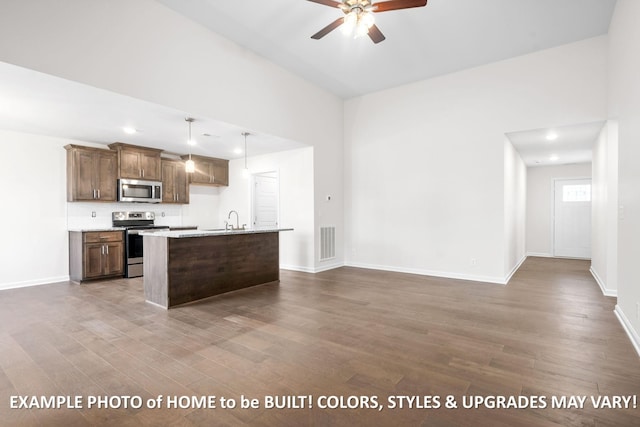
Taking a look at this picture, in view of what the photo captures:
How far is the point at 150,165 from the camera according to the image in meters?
6.39

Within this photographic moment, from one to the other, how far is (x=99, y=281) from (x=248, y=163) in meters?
3.73

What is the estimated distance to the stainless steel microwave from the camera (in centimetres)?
596

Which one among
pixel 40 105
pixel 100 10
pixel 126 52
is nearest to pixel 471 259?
pixel 126 52

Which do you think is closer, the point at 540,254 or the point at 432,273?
the point at 432,273

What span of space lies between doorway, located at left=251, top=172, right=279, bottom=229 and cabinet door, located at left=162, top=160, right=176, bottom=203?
5.58 feet

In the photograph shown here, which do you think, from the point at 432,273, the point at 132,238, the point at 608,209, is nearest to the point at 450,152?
the point at 432,273

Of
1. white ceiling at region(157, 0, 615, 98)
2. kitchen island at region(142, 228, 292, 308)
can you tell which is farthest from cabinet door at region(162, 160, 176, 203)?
white ceiling at region(157, 0, 615, 98)

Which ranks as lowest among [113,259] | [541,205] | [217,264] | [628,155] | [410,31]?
[113,259]

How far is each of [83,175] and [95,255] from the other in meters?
1.41

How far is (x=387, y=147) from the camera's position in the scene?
6.49 meters

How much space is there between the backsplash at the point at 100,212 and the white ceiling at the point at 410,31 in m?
3.95

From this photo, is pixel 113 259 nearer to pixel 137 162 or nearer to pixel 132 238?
pixel 132 238

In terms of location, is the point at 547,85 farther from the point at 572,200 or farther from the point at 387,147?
the point at 572,200

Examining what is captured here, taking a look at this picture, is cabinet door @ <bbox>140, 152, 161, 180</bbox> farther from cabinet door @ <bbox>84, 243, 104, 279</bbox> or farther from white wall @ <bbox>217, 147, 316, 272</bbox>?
white wall @ <bbox>217, 147, 316, 272</bbox>
